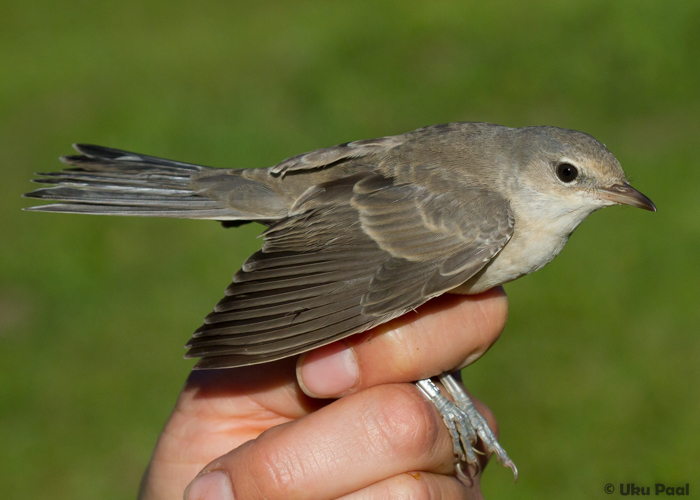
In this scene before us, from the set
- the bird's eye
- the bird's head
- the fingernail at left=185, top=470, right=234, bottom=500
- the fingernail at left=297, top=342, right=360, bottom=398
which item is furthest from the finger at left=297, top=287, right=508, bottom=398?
the bird's eye

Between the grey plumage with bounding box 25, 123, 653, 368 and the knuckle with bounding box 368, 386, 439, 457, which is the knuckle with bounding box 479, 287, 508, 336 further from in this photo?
the knuckle with bounding box 368, 386, 439, 457

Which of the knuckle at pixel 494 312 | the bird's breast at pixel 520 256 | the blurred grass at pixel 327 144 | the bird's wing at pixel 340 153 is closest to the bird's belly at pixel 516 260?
the bird's breast at pixel 520 256

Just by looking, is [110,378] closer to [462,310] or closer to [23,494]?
[23,494]

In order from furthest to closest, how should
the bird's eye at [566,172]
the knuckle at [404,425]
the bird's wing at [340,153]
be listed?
the bird's wing at [340,153] < the bird's eye at [566,172] < the knuckle at [404,425]

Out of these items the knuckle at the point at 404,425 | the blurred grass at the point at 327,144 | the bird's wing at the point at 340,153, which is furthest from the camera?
the blurred grass at the point at 327,144

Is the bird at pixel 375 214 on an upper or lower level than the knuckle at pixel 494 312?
upper

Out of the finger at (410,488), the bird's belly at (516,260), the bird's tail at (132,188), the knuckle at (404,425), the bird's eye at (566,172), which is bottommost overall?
the finger at (410,488)

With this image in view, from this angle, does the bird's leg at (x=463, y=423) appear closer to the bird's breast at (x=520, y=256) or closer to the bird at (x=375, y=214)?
the bird at (x=375, y=214)
